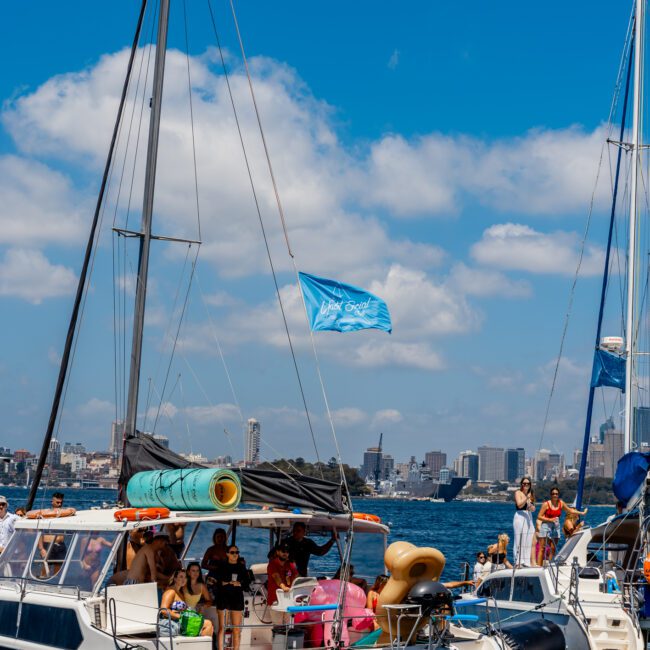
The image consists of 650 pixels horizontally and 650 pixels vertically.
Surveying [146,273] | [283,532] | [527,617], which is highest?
[146,273]

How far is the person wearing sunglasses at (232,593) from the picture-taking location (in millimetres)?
14914

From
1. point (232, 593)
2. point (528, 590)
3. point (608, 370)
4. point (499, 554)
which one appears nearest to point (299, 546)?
point (232, 593)

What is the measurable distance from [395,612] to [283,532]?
180 inches

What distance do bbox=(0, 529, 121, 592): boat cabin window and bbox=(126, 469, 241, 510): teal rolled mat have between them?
1.04 m

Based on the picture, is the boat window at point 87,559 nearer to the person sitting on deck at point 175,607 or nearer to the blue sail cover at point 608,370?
the person sitting on deck at point 175,607

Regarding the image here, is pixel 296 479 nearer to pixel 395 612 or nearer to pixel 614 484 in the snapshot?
pixel 395 612

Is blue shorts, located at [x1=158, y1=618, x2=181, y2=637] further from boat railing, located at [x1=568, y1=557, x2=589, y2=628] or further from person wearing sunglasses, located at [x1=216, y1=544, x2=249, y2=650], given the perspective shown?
boat railing, located at [x1=568, y1=557, x2=589, y2=628]

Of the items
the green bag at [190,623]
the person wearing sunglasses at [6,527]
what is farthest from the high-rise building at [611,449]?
the green bag at [190,623]

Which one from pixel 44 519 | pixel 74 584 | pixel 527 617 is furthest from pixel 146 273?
pixel 527 617

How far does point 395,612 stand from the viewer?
46.3 feet

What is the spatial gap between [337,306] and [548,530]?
929 centimetres

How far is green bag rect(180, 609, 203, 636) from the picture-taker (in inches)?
564

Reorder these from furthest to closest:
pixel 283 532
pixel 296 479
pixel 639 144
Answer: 1. pixel 639 144
2. pixel 283 532
3. pixel 296 479

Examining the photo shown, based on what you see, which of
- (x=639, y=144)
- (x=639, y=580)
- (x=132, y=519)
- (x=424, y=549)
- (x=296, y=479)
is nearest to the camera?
(x=424, y=549)
